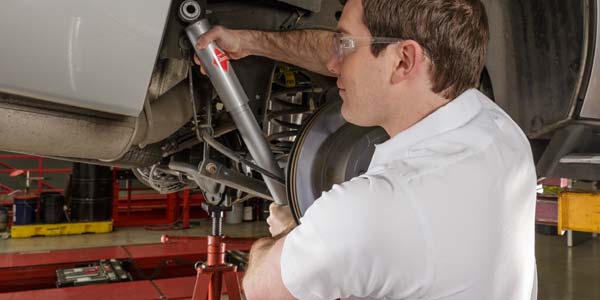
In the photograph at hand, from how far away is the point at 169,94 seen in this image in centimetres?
148

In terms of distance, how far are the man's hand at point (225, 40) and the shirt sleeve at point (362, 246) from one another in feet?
2.09

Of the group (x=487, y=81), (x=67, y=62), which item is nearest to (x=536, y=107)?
(x=487, y=81)

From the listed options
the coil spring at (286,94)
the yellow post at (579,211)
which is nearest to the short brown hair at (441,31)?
the coil spring at (286,94)

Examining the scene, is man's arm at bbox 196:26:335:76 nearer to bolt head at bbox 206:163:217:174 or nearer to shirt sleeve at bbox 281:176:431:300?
bolt head at bbox 206:163:217:174

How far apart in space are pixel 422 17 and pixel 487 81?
0.86 m

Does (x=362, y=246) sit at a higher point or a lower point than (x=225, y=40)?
lower

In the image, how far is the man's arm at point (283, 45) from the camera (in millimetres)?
1279

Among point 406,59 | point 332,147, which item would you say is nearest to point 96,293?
point 332,147

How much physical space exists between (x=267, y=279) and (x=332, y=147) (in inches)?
31.3

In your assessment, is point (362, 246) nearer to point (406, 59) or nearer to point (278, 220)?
point (406, 59)

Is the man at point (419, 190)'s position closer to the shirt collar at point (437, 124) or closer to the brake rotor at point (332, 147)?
the shirt collar at point (437, 124)

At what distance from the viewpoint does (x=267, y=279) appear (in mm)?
807

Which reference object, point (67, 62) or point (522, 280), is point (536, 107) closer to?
point (522, 280)

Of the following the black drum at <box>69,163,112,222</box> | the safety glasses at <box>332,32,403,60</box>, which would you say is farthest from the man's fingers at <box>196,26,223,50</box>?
the black drum at <box>69,163,112,222</box>
